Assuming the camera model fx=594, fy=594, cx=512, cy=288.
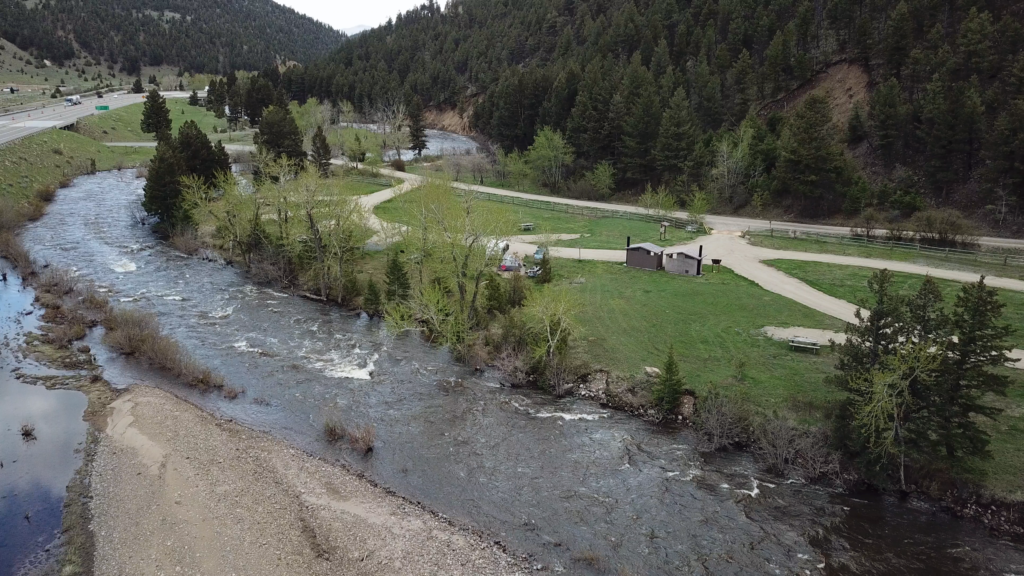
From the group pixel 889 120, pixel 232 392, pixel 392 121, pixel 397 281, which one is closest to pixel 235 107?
pixel 392 121

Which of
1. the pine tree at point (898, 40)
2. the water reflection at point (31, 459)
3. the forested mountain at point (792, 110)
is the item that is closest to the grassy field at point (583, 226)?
the forested mountain at point (792, 110)

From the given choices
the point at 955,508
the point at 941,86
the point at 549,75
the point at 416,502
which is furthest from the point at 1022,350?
the point at 549,75

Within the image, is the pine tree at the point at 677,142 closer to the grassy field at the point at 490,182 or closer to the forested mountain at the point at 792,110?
the forested mountain at the point at 792,110

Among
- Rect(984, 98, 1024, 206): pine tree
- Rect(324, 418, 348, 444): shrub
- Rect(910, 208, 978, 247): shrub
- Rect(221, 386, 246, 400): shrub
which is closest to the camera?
Rect(324, 418, 348, 444): shrub

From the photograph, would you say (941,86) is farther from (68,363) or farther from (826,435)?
(68,363)

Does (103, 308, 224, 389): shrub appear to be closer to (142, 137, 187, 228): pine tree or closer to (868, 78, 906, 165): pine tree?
(142, 137, 187, 228): pine tree

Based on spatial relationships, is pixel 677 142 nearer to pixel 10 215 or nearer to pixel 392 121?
pixel 392 121

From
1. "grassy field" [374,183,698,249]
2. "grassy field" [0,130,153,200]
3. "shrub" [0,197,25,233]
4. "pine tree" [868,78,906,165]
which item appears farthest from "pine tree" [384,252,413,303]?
"pine tree" [868,78,906,165]
